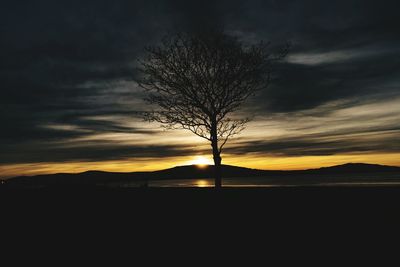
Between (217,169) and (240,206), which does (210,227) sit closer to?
(240,206)

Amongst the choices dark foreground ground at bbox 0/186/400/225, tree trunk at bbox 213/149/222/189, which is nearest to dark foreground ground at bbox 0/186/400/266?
dark foreground ground at bbox 0/186/400/225

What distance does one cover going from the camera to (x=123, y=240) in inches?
475

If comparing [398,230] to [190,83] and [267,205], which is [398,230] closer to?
[267,205]

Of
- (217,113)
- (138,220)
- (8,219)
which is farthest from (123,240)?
(217,113)

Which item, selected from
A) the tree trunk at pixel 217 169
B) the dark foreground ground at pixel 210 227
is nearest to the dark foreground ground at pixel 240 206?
the dark foreground ground at pixel 210 227

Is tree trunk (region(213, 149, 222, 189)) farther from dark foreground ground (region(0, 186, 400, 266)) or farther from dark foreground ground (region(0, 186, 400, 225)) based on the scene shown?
dark foreground ground (region(0, 186, 400, 266))

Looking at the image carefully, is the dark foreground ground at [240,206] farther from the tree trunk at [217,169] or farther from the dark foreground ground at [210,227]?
the tree trunk at [217,169]

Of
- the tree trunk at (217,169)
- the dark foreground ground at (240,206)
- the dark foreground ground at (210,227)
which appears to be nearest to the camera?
the dark foreground ground at (210,227)

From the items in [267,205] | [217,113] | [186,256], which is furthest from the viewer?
[217,113]

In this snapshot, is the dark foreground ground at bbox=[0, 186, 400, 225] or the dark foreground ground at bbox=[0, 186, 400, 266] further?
the dark foreground ground at bbox=[0, 186, 400, 225]

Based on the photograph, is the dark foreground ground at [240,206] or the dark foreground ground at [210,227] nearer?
the dark foreground ground at [210,227]

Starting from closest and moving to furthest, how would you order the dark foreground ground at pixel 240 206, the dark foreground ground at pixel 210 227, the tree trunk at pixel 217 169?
the dark foreground ground at pixel 210 227 < the dark foreground ground at pixel 240 206 < the tree trunk at pixel 217 169

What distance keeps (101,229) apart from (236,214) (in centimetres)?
552

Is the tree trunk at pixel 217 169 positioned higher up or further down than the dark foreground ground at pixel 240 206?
higher up
